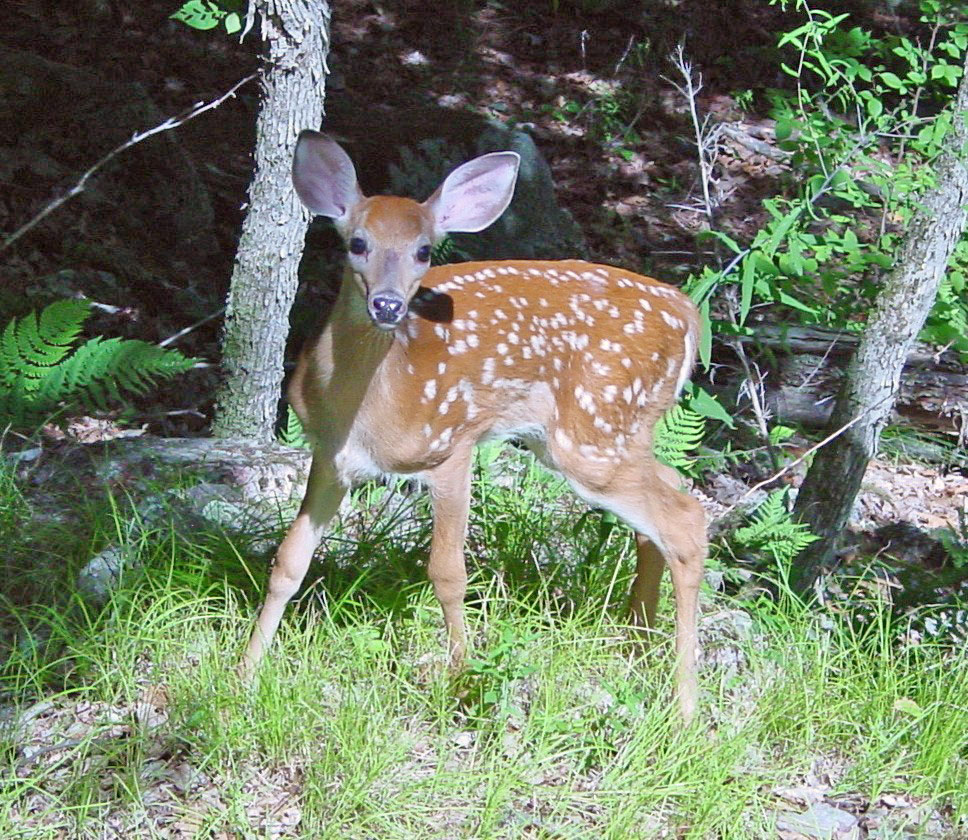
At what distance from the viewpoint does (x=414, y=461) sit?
3.60 metres

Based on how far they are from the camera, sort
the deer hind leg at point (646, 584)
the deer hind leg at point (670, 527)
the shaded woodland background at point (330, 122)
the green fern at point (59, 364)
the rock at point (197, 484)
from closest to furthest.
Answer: the deer hind leg at point (670, 527)
the deer hind leg at point (646, 584)
the rock at point (197, 484)
the green fern at point (59, 364)
the shaded woodland background at point (330, 122)

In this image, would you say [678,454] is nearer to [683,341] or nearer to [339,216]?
[683,341]

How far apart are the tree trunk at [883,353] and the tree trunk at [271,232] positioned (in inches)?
82.5

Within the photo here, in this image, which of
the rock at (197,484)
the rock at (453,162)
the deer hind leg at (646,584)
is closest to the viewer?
the deer hind leg at (646,584)

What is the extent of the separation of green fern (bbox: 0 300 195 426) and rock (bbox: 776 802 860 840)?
260cm

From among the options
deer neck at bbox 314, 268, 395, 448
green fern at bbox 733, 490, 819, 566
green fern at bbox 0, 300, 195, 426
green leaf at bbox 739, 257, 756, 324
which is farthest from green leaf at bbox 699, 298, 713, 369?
green fern at bbox 0, 300, 195, 426

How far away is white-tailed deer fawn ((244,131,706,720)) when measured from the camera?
3471 mm

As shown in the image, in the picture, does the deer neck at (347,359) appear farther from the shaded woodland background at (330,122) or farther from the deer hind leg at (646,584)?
the shaded woodland background at (330,122)

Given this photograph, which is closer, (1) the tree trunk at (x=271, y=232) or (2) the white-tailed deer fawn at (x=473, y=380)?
(2) the white-tailed deer fawn at (x=473, y=380)

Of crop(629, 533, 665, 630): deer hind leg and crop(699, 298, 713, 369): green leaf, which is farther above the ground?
crop(699, 298, 713, 369): green leaf

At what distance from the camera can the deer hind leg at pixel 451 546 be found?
3611mm

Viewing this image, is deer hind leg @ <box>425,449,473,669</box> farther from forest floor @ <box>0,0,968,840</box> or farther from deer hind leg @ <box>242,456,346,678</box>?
deer hind leg @ <box>242,456,346,678</box>

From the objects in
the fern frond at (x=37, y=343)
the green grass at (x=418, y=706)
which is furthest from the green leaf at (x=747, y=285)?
the fern frond at (x=37, y=343)

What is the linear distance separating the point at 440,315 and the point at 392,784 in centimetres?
133
